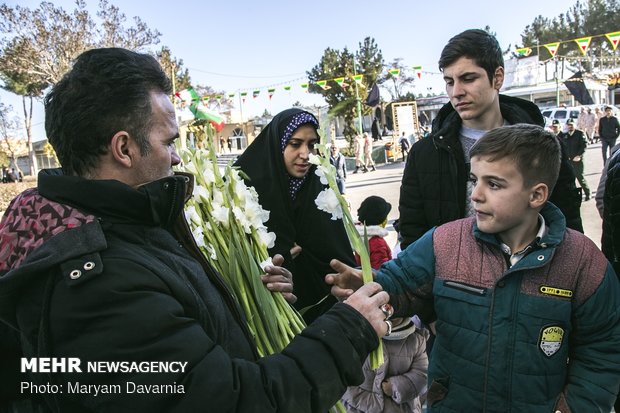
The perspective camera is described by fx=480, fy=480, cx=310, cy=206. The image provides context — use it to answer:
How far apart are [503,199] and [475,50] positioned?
0.94 m

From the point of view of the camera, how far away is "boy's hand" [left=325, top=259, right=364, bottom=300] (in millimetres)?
1575

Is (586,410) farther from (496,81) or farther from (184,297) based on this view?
(496,81)

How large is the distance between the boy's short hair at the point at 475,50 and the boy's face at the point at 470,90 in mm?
22

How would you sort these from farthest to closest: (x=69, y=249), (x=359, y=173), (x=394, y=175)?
(x=359, y=173), (x=394, y=175), (x=69, y=249)

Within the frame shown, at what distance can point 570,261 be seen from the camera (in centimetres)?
156

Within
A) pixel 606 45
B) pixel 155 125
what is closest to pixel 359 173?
pixel 155 125

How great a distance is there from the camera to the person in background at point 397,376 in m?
2.42

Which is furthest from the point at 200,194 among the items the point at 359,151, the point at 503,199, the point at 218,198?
the point at 359,151

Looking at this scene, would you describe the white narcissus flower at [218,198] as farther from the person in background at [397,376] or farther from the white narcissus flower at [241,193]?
the person in background at [397,376]

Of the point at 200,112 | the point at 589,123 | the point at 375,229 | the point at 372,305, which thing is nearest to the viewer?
the point at 372,305

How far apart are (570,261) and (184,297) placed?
4.06 feet

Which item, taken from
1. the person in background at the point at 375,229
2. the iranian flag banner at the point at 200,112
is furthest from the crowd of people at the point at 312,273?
the iranian flag banner at the point at 200,112

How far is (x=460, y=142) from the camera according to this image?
2.26m

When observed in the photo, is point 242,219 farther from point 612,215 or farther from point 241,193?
point 612,215
